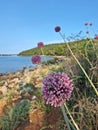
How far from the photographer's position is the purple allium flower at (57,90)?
2.45 meters

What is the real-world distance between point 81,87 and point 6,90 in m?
2.16

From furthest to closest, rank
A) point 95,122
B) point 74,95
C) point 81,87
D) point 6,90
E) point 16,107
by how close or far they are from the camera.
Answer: point 6,90, point 16,107, point 81,87, point 74,95, point 95,122

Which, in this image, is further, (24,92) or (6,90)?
(6,90)

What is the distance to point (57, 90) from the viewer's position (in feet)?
8.08

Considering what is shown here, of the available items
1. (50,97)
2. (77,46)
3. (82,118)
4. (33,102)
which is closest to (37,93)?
(33,102)

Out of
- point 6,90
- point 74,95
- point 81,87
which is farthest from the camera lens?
point 6,90

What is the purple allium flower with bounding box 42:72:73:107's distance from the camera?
2.45m

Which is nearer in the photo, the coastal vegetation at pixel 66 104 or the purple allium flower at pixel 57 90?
the purple allium flower at pixel 57 90

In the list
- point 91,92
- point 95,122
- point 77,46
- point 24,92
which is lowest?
point 95,122

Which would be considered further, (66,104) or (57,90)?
(66,104)

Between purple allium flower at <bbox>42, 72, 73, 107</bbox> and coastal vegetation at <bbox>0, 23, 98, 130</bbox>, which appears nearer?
purple allium flower at <bbox>42, 72, 73, 107</bbox>

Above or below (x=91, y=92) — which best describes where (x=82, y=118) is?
below

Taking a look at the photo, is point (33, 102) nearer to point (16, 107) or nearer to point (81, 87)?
point (16, 107)

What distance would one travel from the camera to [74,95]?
4465mm
